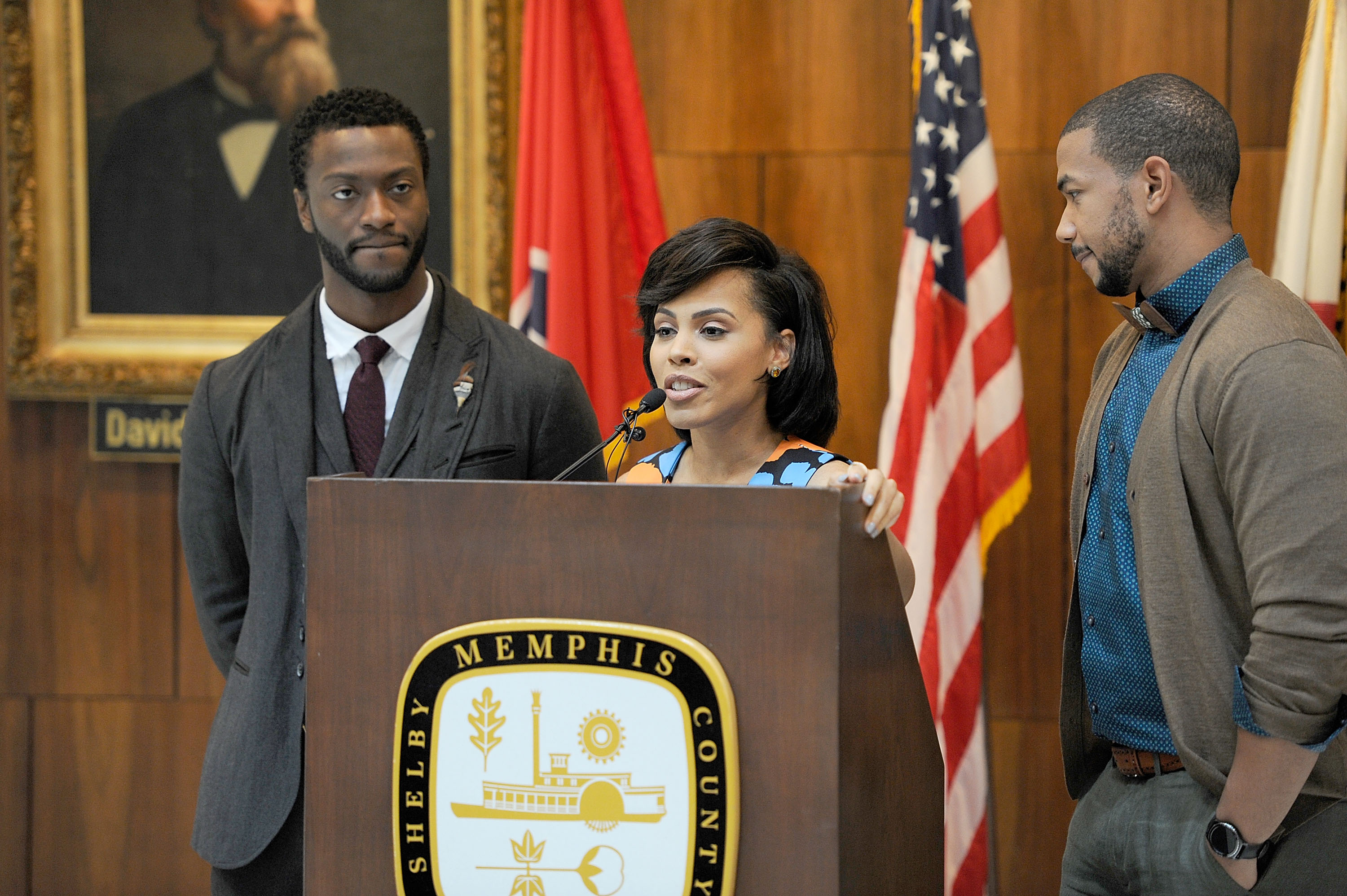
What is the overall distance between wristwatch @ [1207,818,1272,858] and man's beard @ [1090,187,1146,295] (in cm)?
77

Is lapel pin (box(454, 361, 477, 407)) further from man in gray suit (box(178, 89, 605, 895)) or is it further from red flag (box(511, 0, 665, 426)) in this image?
red flag (box(511, 0, 665, 426))

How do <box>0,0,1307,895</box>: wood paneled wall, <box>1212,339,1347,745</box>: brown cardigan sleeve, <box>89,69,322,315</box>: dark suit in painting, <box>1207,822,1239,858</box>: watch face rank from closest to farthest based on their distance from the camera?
<box>1212,339,1347,745</box>: brown cardigan sleeve, <box>1207,822,1239,858</box>: watch face, <box>0,0,1307,895</box>: wood paneled wall, <box>89,69,322,315</box>: dark suit in painting

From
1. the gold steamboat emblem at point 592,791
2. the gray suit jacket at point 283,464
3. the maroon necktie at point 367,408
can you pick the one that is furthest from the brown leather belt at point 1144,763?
the maroon necktie at point 367,408

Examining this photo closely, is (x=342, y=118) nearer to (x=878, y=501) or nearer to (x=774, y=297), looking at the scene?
(x=774, y=297)

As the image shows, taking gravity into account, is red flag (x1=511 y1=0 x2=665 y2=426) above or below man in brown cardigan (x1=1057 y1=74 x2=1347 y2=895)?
above

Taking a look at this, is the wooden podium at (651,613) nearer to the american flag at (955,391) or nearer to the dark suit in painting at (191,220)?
the american flag at (955,391)

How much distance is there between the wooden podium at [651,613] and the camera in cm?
118

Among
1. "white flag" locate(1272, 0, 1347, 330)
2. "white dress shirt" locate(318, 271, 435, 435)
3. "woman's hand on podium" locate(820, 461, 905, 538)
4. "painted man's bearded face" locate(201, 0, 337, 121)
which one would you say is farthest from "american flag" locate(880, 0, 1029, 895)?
"painted man's bearded face" locate(201, 0, 337, 121)

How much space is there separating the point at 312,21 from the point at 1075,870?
3.01 m

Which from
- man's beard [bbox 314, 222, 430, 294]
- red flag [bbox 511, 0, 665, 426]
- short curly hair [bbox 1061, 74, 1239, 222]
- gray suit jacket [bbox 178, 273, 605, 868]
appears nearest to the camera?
short curly hair [bbox 1061, 74, 1239, 222]

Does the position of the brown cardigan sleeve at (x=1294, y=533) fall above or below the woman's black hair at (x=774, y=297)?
below

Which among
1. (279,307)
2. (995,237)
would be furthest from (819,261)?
(279,307)

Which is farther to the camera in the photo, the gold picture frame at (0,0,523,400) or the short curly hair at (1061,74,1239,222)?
the gold picture frame at (0,0,523,400)

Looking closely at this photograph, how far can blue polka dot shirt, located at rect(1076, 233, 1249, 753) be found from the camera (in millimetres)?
1728
